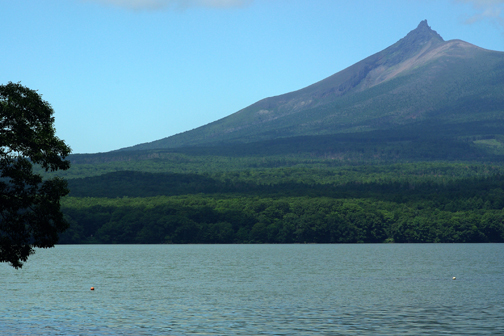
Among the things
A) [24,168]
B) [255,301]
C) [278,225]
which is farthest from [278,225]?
[24,168]

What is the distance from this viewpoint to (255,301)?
54125 mm

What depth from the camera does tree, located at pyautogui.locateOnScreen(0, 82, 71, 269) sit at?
3809cm

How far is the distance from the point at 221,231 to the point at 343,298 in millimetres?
132366

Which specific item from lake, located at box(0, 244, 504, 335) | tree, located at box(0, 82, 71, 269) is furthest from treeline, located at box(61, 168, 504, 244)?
tree, located at box(0, 82, 71, 269)

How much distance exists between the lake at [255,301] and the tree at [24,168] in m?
5.60

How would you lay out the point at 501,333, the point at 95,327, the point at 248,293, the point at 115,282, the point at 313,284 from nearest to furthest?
the point at 501,333 < the point at 95,327 < the point at 248,293 < the point at 313,284 < the point at 115,282

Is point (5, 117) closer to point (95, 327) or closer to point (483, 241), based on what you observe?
point (95, 327)

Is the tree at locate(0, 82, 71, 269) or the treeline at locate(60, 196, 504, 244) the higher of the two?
the tree at locate(0, 82, 71, 269)

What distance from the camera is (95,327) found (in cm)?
4066

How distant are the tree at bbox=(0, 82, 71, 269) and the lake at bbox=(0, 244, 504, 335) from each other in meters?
5.60

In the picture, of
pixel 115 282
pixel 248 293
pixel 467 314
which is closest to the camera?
pixel 467 314

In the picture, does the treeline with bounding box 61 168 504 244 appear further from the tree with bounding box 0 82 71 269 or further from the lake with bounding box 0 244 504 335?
the tree with bounding box 0 82 71 269

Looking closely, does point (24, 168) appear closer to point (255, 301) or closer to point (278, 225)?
point (255, 301)

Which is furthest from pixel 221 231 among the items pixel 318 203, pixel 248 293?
pixel 248 293
